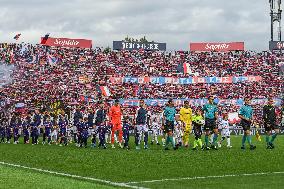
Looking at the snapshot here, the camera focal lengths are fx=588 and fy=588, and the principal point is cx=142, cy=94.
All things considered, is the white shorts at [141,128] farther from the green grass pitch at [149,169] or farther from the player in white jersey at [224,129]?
the player in white jersey at [224,129]

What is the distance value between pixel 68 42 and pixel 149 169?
5519cm

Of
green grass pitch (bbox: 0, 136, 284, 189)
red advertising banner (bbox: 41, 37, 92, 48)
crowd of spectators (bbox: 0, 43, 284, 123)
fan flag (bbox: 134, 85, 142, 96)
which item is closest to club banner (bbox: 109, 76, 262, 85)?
crowd of spectators (bbox: 0, 43, 284, 123)

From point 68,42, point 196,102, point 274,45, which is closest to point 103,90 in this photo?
point 196,102

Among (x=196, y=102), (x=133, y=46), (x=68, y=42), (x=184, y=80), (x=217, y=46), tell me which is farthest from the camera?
(x=217, y=46)

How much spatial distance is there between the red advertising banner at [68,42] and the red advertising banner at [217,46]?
13.4 metres

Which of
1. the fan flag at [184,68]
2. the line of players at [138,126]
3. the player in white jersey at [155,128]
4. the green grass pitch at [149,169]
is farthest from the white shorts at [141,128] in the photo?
the fan flag at [184,68]

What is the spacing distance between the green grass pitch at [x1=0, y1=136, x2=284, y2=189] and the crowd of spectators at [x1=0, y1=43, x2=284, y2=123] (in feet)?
103

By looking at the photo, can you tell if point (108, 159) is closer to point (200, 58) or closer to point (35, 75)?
point (35, 75)

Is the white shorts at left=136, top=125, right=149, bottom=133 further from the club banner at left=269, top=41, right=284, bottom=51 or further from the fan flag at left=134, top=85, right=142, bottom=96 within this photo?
the club banner at left=269, top=41, right=284, bottom=51

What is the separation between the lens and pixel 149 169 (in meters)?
15.7

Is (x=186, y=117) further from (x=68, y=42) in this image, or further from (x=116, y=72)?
(x=68, y=42)

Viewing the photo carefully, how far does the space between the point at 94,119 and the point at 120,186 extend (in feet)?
45.1

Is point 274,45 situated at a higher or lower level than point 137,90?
higher

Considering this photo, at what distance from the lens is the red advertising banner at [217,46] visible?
74312mm
